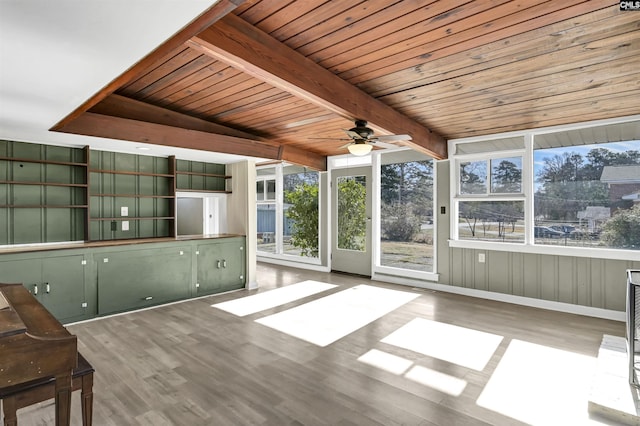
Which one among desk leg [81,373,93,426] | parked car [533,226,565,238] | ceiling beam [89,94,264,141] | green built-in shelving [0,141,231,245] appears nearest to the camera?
desk leg [81,373,93,426]

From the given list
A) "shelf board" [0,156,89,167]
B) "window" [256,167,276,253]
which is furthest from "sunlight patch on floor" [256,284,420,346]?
"window" [256,167,276,253]

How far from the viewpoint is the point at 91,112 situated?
3811 mm

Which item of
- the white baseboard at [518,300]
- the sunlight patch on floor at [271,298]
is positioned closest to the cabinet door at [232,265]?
the sunlight patch on floor at [271,298]

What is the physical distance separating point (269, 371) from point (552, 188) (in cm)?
447

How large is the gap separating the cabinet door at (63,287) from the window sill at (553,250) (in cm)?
524

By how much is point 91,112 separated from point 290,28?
2.61m

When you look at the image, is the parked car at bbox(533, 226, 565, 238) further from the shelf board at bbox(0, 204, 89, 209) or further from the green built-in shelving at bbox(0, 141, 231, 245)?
the shelf board at bbox(0, 204, 89, 209)

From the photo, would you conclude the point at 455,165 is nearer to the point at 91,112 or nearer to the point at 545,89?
the point at 545,89

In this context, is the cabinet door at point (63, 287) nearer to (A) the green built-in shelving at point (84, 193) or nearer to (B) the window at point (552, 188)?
(A) the green built-in shelving at point (84, 193)

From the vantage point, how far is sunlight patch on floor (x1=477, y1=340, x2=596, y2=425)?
2320 millimetres

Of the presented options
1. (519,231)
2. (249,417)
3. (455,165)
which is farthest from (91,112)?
(519,231)

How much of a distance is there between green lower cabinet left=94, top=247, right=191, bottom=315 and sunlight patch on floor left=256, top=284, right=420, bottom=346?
157 centimetres

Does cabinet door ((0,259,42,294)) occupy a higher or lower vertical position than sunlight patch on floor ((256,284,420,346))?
higher

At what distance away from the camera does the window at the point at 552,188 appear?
439 centimetres
